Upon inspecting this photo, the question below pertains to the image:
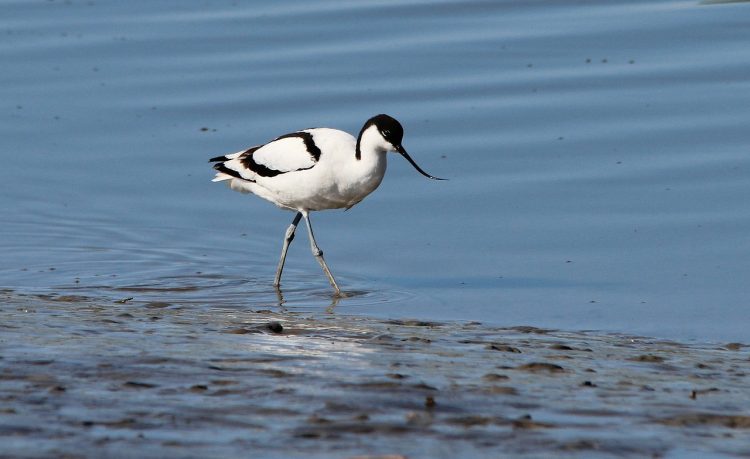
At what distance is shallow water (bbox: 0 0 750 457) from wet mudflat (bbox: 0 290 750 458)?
0.03m

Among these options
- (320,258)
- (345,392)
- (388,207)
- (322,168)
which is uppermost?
(322,168)

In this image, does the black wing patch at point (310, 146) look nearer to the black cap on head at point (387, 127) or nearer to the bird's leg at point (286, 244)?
the black cap on head at point (387, 127)

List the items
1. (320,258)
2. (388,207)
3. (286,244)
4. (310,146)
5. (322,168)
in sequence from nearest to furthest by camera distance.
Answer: (322,168), (310,146), (320,258), (286,244), (388,207)

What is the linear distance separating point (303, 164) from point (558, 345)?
297cm

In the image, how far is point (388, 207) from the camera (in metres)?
11.3

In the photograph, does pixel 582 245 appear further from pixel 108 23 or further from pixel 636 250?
pixel 108 23

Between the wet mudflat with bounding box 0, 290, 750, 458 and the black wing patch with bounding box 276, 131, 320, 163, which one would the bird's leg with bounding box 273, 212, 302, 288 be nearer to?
the black wing patch with bounding box 276, 131, 320, 163

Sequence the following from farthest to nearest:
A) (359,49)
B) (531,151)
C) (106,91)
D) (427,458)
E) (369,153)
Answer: (359,49) < (106,91) < (531,151) < (369,153) < (427,458)

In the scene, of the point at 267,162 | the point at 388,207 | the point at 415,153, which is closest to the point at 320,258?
the point at 267,162

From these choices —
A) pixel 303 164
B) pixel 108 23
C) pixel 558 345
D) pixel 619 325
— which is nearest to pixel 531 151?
pixel 303 164

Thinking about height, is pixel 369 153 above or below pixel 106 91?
below

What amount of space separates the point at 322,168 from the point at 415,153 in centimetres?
271

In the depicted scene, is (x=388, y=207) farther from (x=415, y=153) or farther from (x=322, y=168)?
(x=322, y=168)

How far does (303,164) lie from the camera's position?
31.8 ft
